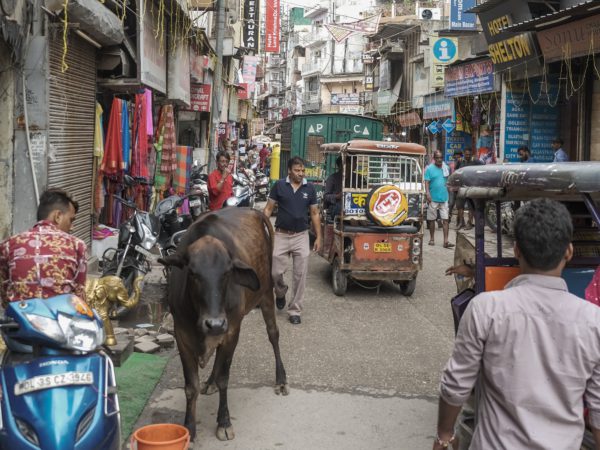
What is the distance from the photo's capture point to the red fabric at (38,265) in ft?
12.2

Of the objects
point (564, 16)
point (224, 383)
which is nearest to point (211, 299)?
point (224, 383)

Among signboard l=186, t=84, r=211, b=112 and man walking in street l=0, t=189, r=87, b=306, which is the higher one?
signboard l=186, t=84, r=211, b=112

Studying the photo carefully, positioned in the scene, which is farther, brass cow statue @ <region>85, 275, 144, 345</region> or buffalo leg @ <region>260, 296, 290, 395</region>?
brass cow statue @ <region>85, 275, 144, 345</region>

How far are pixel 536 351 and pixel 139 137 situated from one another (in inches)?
392

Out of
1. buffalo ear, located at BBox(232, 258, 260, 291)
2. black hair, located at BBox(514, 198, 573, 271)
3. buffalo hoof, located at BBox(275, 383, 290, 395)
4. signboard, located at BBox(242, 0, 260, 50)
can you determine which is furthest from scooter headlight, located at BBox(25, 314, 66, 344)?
signboard, located at BBox(242, 0, 260, 50)

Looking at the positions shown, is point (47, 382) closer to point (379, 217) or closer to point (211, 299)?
point (211, 299)

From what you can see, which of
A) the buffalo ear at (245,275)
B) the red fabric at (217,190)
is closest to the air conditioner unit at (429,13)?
the red fabric at (217,190)

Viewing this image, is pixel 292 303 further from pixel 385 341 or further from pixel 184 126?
pixel 184 126

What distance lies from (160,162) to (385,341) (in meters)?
8.16

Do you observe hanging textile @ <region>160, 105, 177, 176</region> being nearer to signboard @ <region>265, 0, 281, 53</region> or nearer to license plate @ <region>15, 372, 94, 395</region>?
license plate @ <region>15, 372, 94, 395</region>

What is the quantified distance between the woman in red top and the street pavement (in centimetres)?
209

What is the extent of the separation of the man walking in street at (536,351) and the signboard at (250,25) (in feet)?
98.3

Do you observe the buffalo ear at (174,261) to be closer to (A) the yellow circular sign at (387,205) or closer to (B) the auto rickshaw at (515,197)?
(B) the auto rickshaw at (515,197)

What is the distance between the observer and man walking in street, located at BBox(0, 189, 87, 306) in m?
3.72
